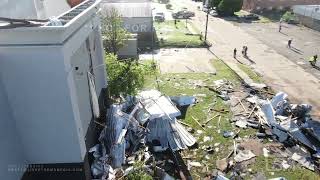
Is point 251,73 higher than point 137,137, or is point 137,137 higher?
point 137,137

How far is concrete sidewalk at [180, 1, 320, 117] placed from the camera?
2242cm

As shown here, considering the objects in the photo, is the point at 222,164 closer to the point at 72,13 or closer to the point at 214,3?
the point at 72,13

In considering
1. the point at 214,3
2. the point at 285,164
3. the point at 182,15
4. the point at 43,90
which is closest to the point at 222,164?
the point at 285,164

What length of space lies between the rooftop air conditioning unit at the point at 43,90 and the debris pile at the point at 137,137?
2.41 m

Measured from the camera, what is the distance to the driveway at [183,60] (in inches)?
1064

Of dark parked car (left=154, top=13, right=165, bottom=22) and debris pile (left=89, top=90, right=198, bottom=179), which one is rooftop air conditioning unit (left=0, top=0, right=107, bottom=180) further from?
dark parked car (left=154, top=13, right=165, bottom=22)

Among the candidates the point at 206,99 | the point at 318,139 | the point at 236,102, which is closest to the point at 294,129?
the point at 318,139

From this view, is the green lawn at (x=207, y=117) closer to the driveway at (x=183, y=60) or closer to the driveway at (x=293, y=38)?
the driveway at (x=183, y=60)

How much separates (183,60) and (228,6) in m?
25.8

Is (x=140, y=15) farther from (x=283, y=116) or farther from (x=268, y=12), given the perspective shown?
(x=268, y=12)

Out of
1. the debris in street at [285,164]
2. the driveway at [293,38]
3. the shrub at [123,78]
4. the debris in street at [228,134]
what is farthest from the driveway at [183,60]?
the debris in street at [285,164]

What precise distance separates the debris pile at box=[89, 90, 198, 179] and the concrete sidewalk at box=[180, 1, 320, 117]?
10.4 m

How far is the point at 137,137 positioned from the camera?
45.0 ft

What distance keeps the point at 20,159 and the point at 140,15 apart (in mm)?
29058
